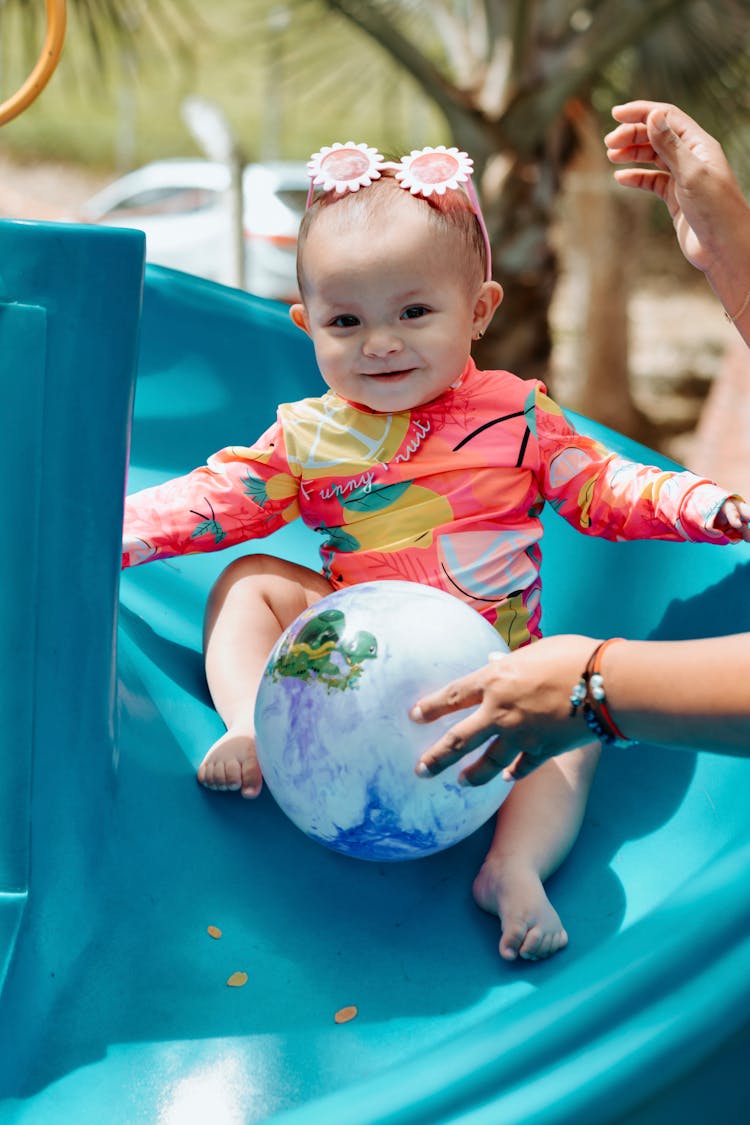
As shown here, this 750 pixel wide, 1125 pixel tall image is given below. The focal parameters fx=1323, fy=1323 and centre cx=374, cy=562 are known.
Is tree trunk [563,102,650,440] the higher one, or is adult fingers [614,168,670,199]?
adult fingers [614,168,670,199]

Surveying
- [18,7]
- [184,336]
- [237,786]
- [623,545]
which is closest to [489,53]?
[18,7]

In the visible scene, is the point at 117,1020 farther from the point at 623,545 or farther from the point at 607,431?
the point at 607,431

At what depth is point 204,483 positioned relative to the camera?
1695 millimetres

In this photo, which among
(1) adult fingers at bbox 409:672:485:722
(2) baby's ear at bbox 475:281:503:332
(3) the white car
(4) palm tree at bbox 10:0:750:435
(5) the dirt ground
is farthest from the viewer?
(3) the white car

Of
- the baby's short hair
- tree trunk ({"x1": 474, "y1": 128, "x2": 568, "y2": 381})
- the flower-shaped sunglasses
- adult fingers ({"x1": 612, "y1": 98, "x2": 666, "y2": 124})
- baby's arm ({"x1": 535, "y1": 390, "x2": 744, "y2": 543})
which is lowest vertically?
tree trunk ({"x1": 474, "y1": 128, "x2": 568, "y2": 381})

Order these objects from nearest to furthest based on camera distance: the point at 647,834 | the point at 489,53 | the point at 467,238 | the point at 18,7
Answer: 1. the point at 647,834
2. the point at 467,238
3. the point at 18,7
4. the point at 489,53

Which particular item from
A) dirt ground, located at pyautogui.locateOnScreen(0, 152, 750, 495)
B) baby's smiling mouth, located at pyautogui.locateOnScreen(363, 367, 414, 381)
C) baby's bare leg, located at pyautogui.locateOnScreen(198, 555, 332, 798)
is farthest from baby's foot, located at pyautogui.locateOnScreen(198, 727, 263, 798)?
dirt ground, located at pyautogui.locateOnScreen(0, 152, 750, 495)

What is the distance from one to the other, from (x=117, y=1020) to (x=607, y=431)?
1.19 m

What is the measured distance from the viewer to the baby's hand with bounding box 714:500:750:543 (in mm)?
1509

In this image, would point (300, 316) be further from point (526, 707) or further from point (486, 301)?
point (526, 707)

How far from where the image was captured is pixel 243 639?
5.31 ft

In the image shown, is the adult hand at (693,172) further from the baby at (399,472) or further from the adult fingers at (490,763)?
the adult fingers at (490,763)

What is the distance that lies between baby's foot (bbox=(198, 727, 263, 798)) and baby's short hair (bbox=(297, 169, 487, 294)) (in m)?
0.56

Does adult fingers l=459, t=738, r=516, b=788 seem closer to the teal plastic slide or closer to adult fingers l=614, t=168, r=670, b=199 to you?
the teal plastic slide
